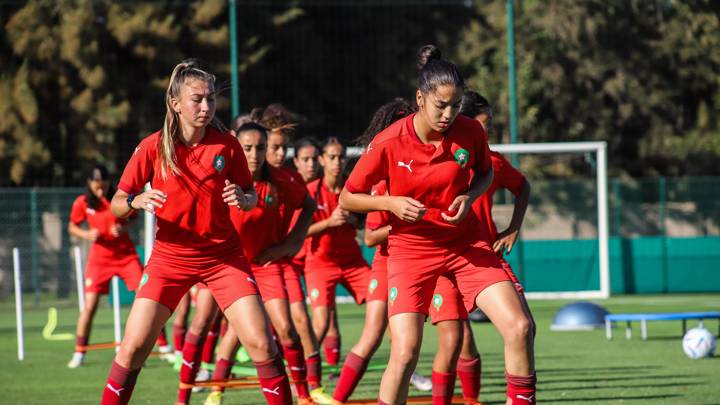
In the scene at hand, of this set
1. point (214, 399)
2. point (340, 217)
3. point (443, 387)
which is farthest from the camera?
point (340, 217)

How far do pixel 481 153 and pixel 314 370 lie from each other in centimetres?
357

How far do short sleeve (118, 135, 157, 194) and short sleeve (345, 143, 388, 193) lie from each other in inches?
44.0

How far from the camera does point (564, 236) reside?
25.2 m

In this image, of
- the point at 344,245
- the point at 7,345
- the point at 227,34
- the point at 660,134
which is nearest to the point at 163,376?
the point at 344,245

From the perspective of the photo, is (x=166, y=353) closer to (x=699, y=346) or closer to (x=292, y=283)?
(x=292, y=283)

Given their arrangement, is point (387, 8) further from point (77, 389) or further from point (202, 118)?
point (202, 118)

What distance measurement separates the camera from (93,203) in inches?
515

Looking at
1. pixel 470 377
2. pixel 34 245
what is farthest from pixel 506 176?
pixel 34 245

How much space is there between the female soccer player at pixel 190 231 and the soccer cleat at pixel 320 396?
2677 millimetres

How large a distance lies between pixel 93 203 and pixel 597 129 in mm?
24251

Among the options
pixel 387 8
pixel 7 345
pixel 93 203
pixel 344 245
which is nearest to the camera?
pixel 344 245

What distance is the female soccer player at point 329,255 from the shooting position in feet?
33.0

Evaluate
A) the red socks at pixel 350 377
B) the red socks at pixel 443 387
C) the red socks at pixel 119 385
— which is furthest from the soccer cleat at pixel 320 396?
the red socks at pixel 119 385

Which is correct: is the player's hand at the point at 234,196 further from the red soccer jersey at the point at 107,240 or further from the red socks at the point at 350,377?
the red soccer jersey at the point at 107,240
